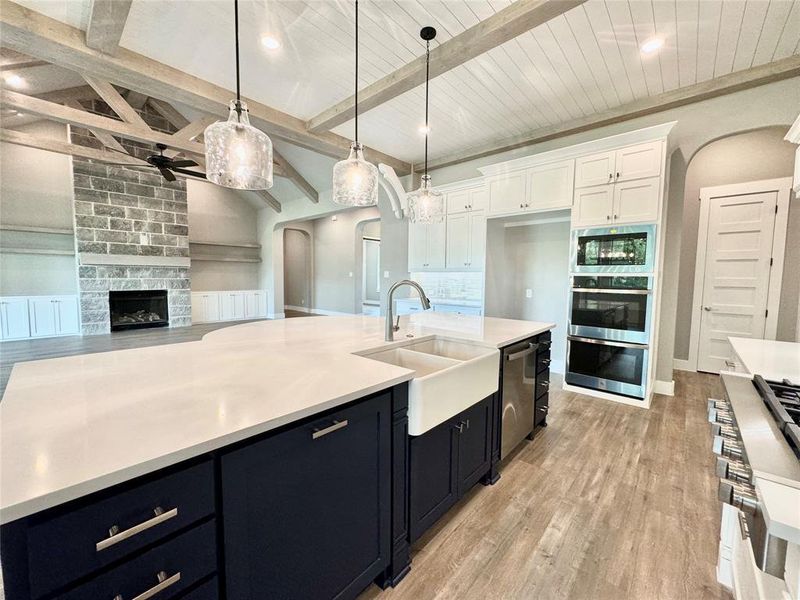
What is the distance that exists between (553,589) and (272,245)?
9.06 meters

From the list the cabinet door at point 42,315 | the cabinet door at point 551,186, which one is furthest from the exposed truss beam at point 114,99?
the cabinet door at point 551,186

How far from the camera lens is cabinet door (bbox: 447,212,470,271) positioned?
14.5ft

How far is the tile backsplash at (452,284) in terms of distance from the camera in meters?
4.39

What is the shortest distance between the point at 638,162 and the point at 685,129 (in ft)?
2.22

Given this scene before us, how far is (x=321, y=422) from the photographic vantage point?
1.05 meters

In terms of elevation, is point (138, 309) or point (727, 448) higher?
point (727, 448)

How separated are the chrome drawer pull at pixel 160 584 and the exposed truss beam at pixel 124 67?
3.88 metres

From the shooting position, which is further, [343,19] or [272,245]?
[272,245]

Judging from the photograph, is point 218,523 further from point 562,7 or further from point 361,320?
point 562,7

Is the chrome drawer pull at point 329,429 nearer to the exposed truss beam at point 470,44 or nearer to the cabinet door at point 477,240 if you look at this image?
the exposed truss beam at point 470,44

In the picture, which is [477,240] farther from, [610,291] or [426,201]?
[426,201]

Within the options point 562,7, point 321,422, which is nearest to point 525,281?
point 562,7

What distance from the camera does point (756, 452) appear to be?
770 millimetres

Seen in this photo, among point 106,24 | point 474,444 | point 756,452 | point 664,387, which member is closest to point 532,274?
point 664,387
